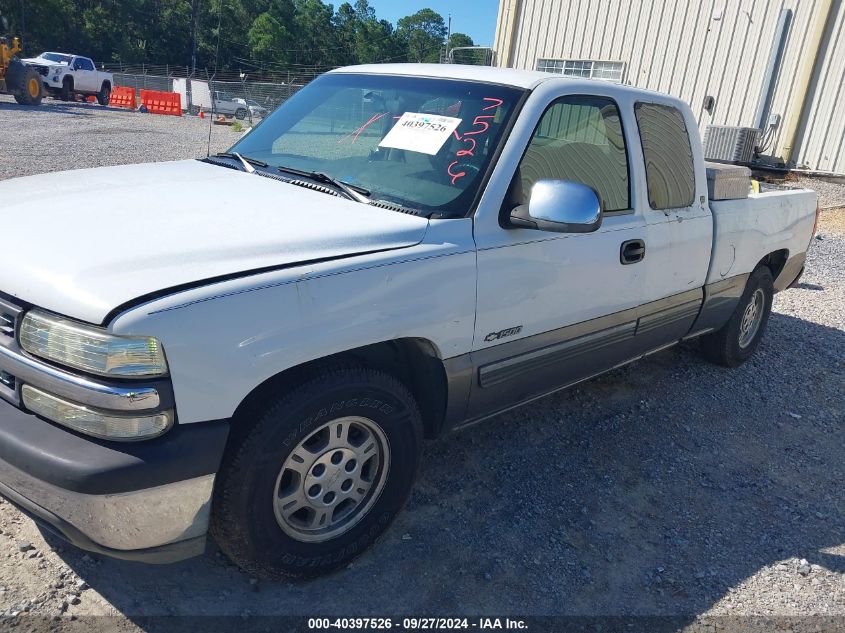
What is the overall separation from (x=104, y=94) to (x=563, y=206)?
34564 millimetres

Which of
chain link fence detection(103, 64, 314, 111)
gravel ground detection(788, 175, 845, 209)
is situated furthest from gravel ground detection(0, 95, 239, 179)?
gravel ground detection(788, 175, 845, 209)

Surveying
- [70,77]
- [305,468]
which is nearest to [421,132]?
[305,468]

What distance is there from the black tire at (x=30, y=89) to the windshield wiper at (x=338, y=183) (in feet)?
88.6

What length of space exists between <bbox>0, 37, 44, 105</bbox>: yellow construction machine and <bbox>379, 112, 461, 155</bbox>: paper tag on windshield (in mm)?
27144

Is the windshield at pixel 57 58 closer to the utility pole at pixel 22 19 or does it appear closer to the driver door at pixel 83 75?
the driver door at pixel 83 75

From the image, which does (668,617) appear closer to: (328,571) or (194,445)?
(328,571)

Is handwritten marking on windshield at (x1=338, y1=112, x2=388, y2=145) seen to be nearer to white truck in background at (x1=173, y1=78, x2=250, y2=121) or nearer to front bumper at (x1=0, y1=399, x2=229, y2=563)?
front bumper at (x1=0, y1=399, x2=229, y2=563)

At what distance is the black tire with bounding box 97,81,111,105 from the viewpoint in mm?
31931

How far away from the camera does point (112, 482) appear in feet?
6.62

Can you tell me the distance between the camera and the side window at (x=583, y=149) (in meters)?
3.26

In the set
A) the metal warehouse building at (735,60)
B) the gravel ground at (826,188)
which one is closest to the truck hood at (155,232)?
the gravel ground at (826,188)

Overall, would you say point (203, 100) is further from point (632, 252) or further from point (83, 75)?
point (632, 252)

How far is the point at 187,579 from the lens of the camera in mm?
2713

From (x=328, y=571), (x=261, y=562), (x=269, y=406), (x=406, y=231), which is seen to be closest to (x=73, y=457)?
(x=269, y=406)
